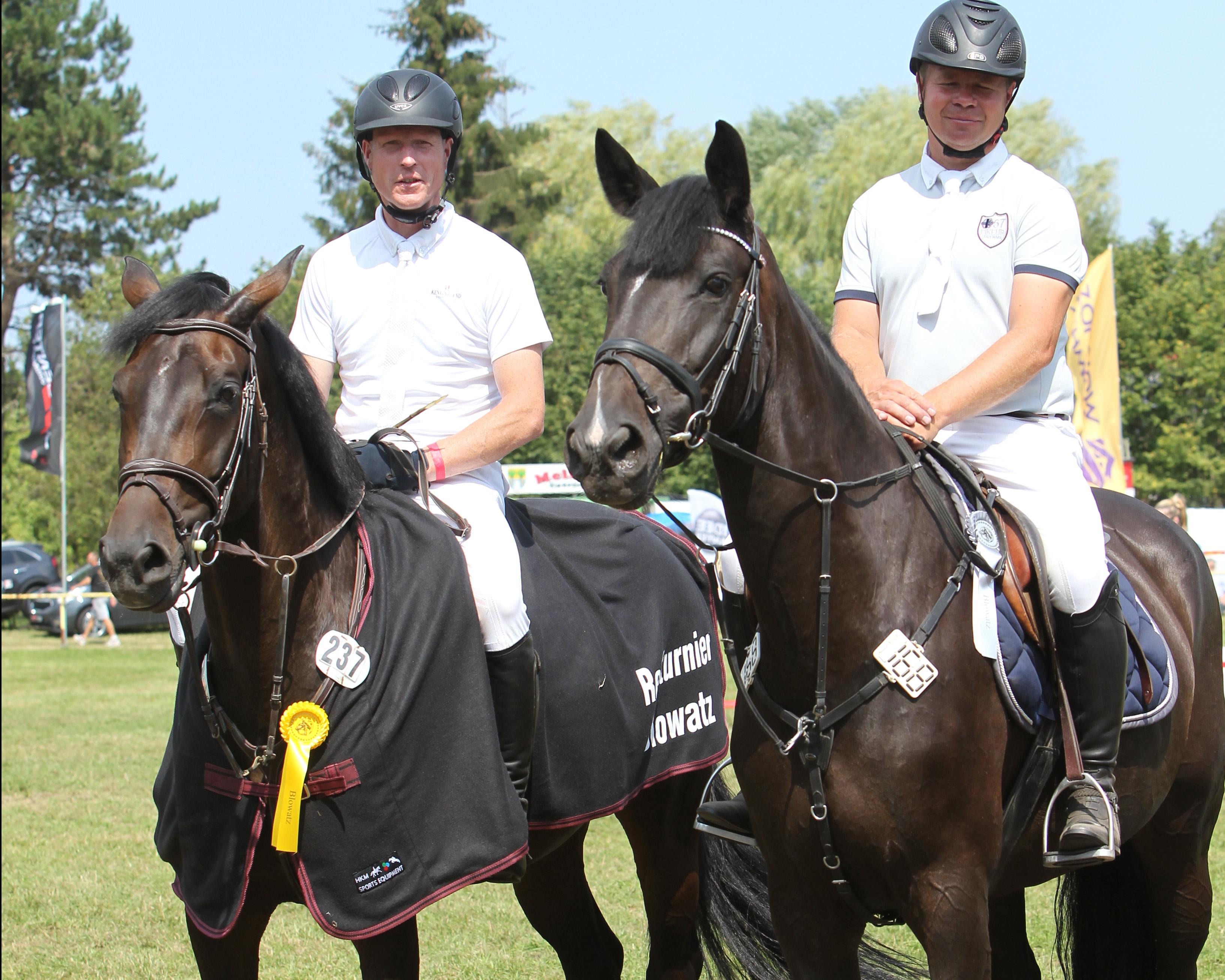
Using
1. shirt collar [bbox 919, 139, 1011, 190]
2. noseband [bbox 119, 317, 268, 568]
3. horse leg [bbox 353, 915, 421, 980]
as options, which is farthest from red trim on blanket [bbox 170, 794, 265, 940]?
shirt collar [bbox 919, 139, 1011, 190]

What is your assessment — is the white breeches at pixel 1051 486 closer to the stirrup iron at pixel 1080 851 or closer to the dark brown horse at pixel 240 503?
the stirrup iron at pixel 1080 851

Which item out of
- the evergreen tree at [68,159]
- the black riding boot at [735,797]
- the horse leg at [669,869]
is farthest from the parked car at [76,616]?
the black riding boot at [735,797]

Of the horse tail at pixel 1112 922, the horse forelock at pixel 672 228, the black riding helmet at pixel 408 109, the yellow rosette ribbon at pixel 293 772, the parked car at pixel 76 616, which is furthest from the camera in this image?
the parked car at pixel 76 616

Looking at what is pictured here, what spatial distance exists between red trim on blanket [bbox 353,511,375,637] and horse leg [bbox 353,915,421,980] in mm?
840

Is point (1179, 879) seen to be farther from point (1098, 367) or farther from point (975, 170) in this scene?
point (1098, 367)

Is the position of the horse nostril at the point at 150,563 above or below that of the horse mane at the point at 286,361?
below

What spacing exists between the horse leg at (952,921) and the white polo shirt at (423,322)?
1.89 m

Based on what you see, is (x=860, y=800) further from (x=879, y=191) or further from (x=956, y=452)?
(x=879, y=191)

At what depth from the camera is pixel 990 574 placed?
3.37 metres

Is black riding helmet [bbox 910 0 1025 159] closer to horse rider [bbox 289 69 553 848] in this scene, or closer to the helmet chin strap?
horse rider [bbox 289 69 553 848]

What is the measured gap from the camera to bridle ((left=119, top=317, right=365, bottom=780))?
300cm

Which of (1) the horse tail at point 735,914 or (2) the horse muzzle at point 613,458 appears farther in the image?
(1) the horse tail at point 735,914

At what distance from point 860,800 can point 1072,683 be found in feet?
2.67

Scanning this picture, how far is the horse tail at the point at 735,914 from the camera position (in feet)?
15.8
